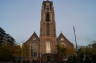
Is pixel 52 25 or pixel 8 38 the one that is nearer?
pixel 52 25

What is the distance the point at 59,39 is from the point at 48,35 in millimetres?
7703

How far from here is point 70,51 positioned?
8938 centimetres

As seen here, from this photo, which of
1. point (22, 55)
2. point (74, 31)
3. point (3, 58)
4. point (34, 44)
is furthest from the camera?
point (34, 44)

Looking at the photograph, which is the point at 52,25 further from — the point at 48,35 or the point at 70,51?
the point at 70,51

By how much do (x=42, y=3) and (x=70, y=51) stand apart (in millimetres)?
18813

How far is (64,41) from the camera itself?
309 feet

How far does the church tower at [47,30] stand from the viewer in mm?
87188

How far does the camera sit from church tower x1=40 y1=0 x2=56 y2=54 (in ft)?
286

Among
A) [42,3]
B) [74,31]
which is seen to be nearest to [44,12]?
[42,3]

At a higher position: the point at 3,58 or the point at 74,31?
the point at 74,31

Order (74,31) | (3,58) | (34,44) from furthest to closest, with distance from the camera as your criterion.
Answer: (34,44) → (3,58) → (74,31)

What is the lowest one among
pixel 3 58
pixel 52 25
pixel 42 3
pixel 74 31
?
pixel 3 58

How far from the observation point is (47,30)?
8762 cm

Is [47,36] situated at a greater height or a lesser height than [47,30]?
lesser
